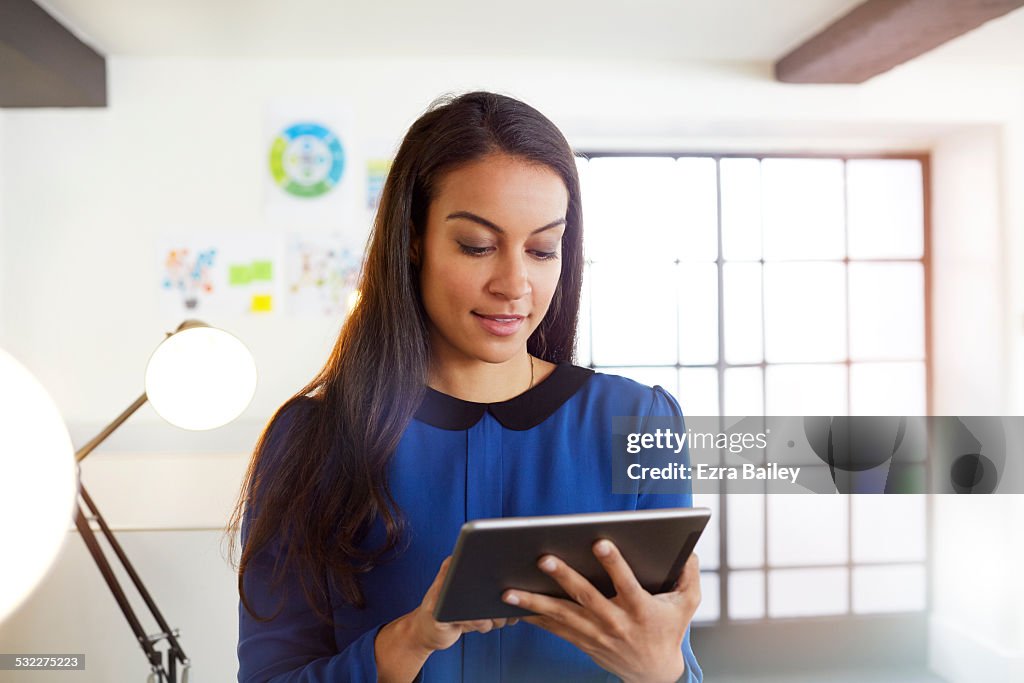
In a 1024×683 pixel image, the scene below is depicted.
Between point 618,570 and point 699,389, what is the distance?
261cm

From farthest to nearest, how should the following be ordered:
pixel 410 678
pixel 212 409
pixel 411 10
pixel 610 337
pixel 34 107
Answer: pixel 610 337, pixel 34 107, pixel 411 10, pixel 212 409, pixel 410 678

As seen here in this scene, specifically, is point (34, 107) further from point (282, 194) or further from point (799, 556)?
point (799, 556)

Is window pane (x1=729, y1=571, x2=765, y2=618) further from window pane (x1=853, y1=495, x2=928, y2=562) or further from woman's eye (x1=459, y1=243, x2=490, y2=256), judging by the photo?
woman's eye (x1=459, y1=243, x2=490, y2=256)

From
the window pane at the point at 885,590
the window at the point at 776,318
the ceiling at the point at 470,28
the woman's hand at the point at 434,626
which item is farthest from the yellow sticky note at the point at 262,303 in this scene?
the window pane at the point at 885,590

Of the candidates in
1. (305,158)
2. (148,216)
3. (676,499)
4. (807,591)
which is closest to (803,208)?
(807,591)

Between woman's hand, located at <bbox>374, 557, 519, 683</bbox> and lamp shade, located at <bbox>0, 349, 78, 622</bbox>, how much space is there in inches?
16.8

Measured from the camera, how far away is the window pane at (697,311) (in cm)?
321

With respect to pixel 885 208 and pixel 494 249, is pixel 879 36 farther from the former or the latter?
pixel 494 249

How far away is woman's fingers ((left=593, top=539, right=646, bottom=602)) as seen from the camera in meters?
0.69

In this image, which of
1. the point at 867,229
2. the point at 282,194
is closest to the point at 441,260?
the point at 282,194

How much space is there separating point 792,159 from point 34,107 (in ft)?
9.12

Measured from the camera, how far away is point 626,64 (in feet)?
9.12

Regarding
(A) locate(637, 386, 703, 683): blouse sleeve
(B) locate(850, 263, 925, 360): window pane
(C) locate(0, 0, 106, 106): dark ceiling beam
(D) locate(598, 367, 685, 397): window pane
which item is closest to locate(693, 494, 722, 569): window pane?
(D) locate(598, 367, 685, 397): window pane

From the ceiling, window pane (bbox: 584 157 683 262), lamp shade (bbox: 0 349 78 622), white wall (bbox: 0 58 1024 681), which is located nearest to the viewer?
lamp shade (bbox: 0 349 78 622)
